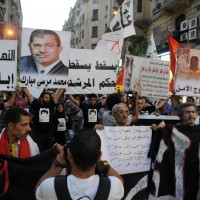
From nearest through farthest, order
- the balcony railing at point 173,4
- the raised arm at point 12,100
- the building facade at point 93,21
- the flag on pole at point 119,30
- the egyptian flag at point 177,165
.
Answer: the egyptian flag at point 177,165 → the raised arm at point 12,100 → the flag on pole at point 119,30 → the balcony railing at point 173,4 → the building facade at point 93,21

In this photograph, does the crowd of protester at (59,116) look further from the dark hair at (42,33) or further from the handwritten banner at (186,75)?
the dark hair at (42,33)

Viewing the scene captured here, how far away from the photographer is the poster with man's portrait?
577 centimetres

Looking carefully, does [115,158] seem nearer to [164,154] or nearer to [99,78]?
[164,154]

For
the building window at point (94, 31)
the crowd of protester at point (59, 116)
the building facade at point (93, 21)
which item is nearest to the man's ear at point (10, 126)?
the crowd of protester at point (59, 116)

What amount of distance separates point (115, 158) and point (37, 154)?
972mm

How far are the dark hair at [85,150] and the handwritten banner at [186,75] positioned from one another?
4668mm

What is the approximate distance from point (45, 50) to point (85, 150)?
4.10 m

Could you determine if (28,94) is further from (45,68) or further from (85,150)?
(85,150)

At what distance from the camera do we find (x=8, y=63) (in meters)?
5.82

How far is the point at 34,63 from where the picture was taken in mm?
5840

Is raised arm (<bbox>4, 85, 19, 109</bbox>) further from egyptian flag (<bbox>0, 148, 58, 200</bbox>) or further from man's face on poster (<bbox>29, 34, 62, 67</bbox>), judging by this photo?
egyptian flag (<bbox>0, 148, 58, 200</bbox>)

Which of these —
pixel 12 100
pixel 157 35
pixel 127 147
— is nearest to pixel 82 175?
pixel 127 147

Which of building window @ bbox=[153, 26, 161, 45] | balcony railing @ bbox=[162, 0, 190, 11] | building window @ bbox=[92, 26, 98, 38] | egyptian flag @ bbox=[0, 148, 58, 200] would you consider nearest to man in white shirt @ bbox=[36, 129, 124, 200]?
egyptian flag @ bbox=[0, 148, 58, 200]

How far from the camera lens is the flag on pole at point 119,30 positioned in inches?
307
